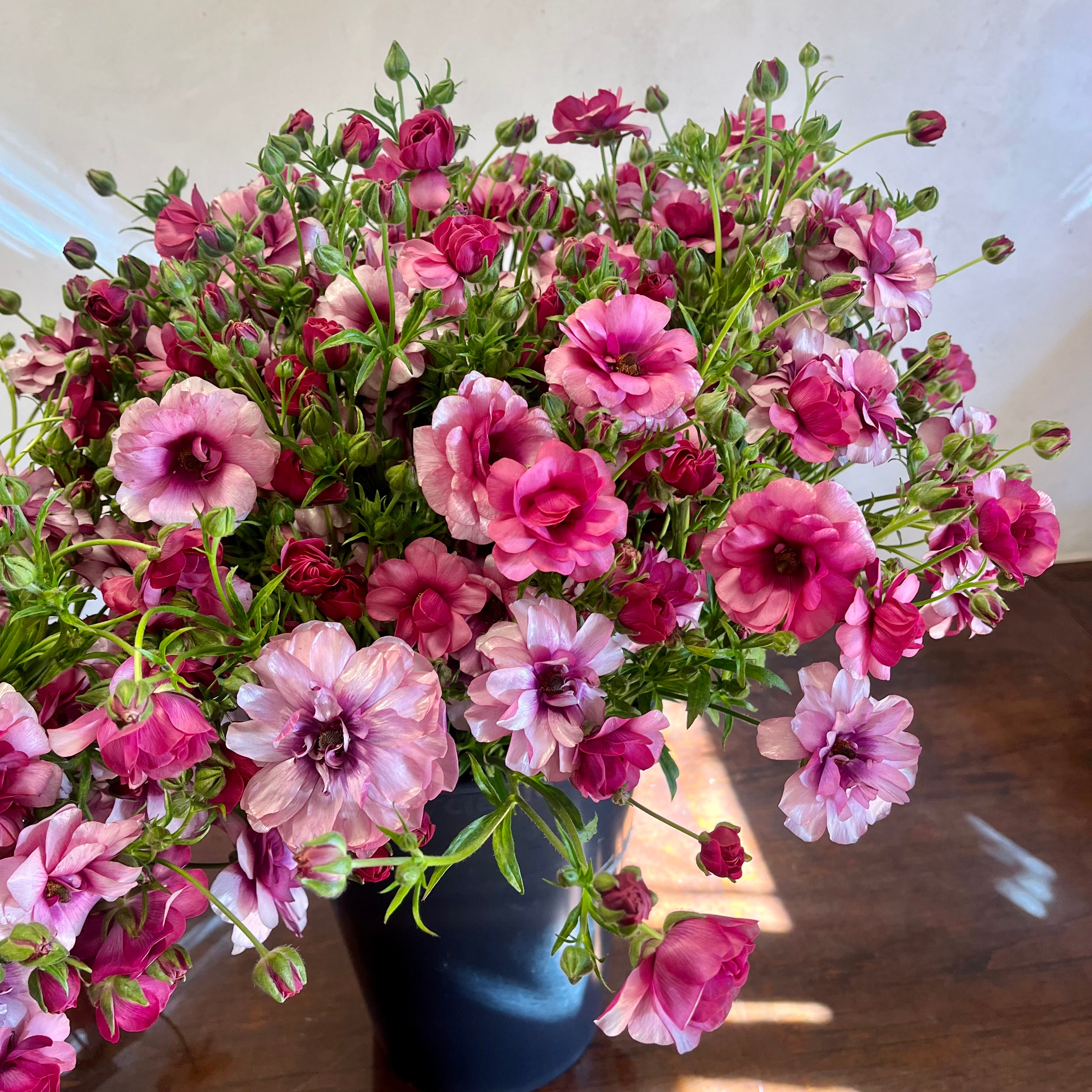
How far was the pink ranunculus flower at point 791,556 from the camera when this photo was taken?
24 cm

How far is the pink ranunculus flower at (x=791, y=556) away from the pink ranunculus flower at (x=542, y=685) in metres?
0.04

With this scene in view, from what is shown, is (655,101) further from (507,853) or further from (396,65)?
(507,853)

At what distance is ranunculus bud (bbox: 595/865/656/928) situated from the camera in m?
0.26

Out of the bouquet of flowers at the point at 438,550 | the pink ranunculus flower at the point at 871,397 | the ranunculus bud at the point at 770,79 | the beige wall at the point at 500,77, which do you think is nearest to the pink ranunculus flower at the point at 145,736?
the bouquet of flowers at the point at 438,550

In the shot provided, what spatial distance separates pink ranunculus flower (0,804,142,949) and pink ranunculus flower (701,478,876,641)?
176mm

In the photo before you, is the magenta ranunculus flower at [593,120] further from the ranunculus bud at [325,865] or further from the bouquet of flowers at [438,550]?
the ranunculus bud at [325,865]

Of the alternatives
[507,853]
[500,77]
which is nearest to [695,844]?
[507,853]

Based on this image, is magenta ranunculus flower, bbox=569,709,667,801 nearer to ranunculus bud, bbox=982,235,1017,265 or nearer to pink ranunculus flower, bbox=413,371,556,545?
pink ranunculus flower, bbox=413,371,556,545

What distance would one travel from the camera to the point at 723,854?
28 centimetres

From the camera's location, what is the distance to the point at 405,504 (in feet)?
0.96

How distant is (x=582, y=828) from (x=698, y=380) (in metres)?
0.15

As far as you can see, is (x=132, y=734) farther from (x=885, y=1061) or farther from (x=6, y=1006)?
(x=885, y=1061)

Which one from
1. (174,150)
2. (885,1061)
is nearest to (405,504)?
(885,1061)

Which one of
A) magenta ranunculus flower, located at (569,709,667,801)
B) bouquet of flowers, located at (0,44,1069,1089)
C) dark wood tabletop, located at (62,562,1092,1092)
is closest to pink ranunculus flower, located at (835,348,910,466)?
bouquet of flowers, located at (0,44,1069,1089)
